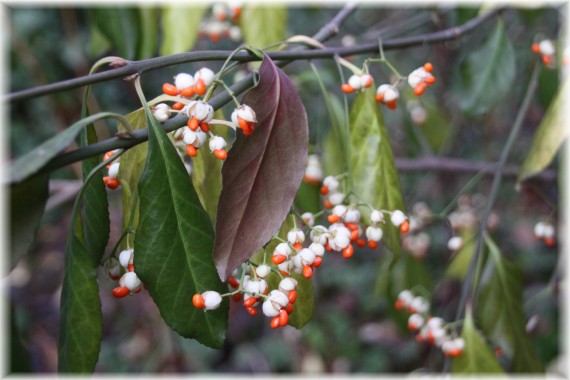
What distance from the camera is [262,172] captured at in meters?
0.75

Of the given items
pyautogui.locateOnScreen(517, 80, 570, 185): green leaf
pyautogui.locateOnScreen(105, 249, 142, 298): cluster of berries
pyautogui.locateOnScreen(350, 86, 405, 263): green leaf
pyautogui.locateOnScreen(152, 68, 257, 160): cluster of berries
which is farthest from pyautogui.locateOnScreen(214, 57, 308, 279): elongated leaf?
pyautogui.locateOnScreen(517, 80, 570, 185): green leaf

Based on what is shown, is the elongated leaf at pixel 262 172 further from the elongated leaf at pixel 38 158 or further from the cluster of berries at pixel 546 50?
the cluster of berries at pixel 546 50

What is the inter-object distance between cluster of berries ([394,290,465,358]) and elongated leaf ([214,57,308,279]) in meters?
Result: 0.66

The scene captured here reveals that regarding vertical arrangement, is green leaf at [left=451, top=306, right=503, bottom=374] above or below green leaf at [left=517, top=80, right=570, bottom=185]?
below

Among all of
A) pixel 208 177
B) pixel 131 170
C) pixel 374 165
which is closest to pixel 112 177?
pixel 131 170

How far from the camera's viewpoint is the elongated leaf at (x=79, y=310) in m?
0.76

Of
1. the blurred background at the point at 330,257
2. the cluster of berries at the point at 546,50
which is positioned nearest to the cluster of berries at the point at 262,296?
the cluster of berries at the point at 546,50

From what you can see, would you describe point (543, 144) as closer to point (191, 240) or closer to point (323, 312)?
point (191, 240)

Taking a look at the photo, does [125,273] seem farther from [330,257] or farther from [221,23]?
[330,257]

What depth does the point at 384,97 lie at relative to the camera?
99cm

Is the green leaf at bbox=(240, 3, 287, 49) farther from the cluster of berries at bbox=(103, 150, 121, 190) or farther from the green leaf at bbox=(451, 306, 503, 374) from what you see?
the green leaf at bbox=(451, 306, 503, 374)

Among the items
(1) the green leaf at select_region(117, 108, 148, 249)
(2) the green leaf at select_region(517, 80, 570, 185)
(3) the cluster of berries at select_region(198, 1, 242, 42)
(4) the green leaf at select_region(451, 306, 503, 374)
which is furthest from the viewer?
(3) the cluster of berries at select_region(198, 1, 242, 42)

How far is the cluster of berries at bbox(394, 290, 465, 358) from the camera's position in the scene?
1.24 metres

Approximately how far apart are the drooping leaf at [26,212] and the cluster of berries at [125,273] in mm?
122
